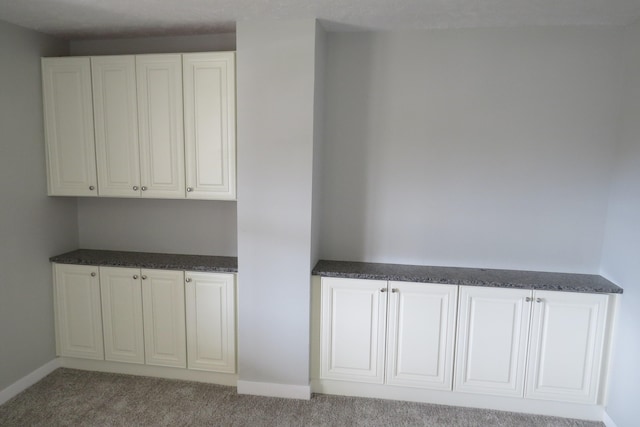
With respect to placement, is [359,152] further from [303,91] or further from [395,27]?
[395,27]

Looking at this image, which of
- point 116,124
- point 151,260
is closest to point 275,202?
point 151,260

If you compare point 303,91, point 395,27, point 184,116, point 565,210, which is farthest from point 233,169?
point 565,210

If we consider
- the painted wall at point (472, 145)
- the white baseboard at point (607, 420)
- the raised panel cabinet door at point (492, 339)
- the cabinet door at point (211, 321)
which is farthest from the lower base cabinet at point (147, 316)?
the white baseboard at point (607, 420)

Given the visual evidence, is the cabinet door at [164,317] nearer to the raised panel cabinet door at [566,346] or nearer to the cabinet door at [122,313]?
the cabinet door at [122,313]

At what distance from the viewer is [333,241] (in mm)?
2969

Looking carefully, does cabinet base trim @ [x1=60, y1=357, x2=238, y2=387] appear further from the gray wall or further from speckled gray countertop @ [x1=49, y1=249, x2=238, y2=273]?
speckled gray countertop @ [x1=49, y1=249, x2=238, y2=273]

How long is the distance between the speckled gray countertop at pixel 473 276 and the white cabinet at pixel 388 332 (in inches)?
1.9

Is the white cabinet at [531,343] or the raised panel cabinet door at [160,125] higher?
the raised panel cabinet door at [160,125]

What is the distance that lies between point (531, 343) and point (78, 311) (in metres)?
3.12

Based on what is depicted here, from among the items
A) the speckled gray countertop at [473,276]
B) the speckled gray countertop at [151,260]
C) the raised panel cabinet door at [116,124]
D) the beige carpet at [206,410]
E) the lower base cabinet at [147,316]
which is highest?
the raised panel cabinet door at [116,124]

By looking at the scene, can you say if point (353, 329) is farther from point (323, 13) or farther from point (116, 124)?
point (116, 124)

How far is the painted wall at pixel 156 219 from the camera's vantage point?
2988mm

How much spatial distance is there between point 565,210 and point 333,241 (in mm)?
1578

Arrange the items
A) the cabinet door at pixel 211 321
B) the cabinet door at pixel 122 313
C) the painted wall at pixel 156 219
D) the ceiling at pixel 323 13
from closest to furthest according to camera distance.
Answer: the ceiling at pixel 323 13 < the cabinet door at pixel 211 321 < the cabinet door at pixel 122 313 < the painted wall at pixel 156 219
